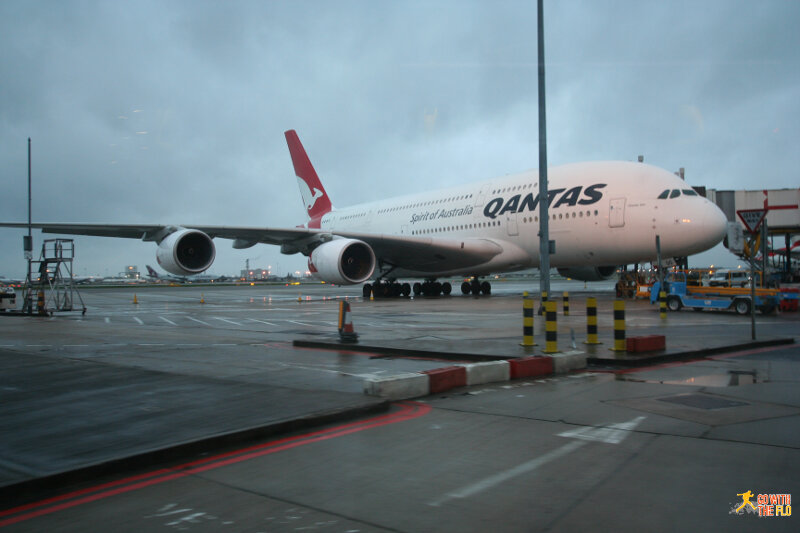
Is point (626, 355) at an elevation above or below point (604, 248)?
below

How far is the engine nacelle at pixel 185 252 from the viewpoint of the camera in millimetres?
19672

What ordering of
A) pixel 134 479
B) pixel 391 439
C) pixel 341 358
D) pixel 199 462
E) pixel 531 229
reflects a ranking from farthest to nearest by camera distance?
1. pixel 531 229
2. pixel 341 358
3. pixel 391 439
4. pixel 199 462
5. pixel 134 479

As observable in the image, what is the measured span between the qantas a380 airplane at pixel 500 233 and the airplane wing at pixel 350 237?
1.7 inches

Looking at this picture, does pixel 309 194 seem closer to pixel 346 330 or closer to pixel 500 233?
pixel 500 233

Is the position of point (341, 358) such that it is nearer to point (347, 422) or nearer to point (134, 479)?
point (347, 422)

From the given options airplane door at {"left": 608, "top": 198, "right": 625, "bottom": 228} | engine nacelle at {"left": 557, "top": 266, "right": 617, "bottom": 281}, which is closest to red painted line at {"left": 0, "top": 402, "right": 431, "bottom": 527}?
airplane door at {"left": 608, "top": 198, "right": 625, "bottom": 228}

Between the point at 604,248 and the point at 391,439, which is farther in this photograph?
the point at 604,248

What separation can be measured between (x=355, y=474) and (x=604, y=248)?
17.7 metres

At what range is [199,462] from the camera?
365 centimetres

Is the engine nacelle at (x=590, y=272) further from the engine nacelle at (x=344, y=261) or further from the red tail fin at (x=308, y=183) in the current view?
the red tail fin at (x=308, y=183)

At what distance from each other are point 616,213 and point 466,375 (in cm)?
1455

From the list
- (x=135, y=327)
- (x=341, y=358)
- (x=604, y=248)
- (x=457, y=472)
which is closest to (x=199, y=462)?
(x=457, y=472)

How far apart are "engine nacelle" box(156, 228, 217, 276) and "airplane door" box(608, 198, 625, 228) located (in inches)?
531

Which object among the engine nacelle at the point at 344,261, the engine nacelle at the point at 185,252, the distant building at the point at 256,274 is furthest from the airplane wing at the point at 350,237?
the distant building at the point at 256,274
